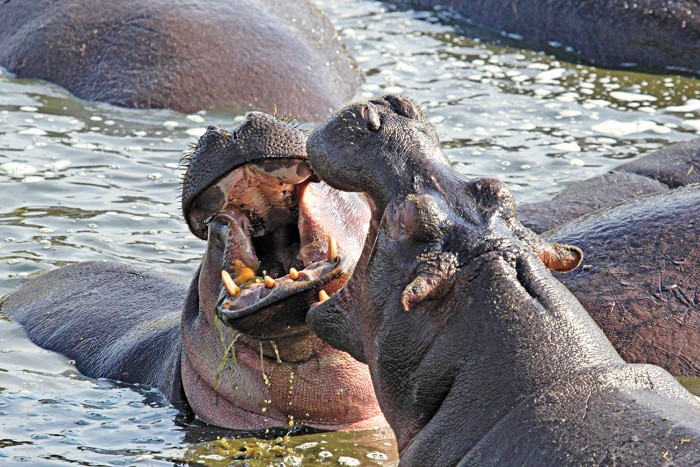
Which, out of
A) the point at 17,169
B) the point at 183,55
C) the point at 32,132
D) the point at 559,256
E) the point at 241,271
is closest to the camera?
the point at 559,256

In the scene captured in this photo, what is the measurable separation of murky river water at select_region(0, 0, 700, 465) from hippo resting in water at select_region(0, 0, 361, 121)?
0.61 ft

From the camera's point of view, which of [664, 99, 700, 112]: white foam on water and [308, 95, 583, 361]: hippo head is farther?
[664, 99, 700, 112]: white foam on water

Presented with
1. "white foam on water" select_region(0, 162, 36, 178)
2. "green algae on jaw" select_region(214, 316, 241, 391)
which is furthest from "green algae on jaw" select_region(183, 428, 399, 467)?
"white foam on water" select_region(0, 162, 36, 178)

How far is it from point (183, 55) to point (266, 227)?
5.31m

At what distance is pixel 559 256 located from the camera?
3900mm

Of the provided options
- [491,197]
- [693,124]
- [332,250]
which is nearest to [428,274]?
[491,197]

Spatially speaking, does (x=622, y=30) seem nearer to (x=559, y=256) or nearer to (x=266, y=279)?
(x=266, y=279)

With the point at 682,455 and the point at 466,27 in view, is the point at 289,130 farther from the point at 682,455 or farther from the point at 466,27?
the point at 466,27

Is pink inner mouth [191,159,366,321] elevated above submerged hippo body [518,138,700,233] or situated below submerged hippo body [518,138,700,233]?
above

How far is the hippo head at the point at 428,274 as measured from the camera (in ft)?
12.0

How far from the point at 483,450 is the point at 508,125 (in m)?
7.76

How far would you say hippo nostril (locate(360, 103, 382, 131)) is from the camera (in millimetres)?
4043

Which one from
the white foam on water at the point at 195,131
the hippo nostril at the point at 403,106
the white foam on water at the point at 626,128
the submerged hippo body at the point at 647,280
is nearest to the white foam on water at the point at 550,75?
the white foam on water at the point at 626,128

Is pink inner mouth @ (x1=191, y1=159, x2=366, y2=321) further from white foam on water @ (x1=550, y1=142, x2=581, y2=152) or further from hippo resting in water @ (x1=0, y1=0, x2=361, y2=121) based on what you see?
white foam on water @ (x1=550, y1=142, x2=581, y2=152)
